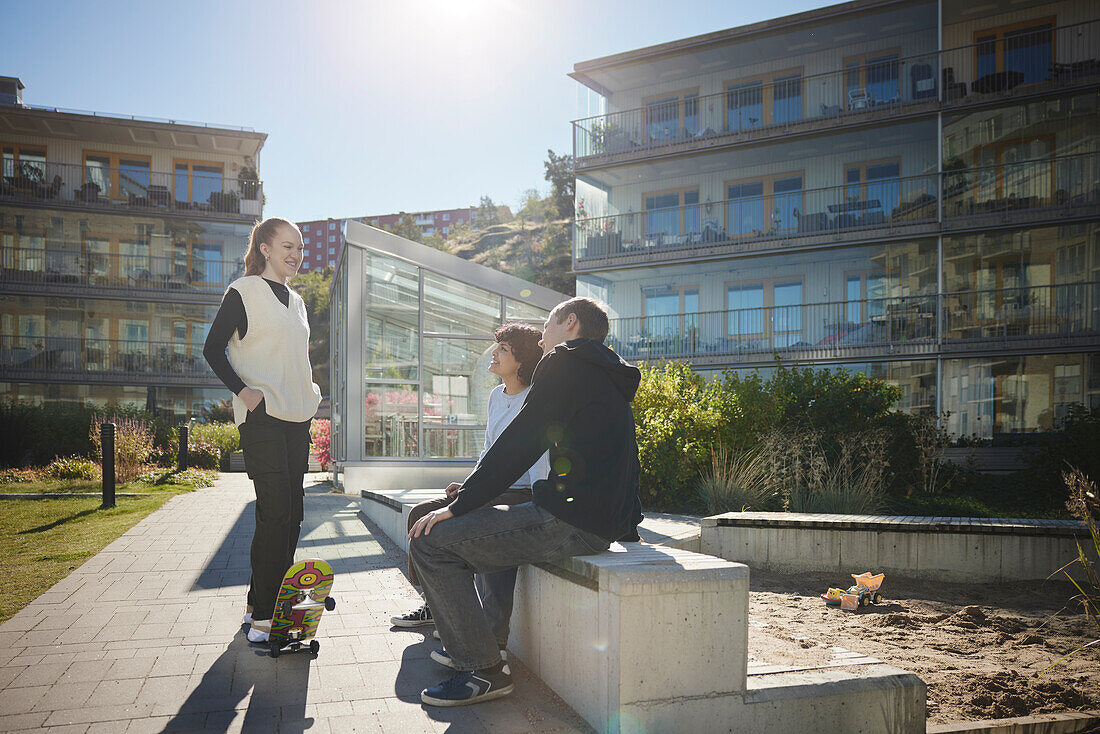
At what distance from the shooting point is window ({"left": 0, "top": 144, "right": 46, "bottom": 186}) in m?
27.7

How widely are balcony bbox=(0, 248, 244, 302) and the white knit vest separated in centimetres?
2542

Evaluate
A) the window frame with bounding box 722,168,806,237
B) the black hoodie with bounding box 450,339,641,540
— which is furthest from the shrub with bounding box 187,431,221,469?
the black hoodie with bounding box 450,339,641,540

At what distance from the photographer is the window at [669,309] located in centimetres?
2233

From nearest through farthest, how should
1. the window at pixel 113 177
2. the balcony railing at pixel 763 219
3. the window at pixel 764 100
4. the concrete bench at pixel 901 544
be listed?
the concrete bench at pixel 901 544
the balcony railing at pixel 763 219
the window at pixel 764 100
the window at pixel 113 177

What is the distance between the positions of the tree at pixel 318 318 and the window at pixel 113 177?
22.6 meters

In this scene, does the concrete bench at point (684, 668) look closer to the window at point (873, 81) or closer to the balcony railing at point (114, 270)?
the window at point (873, 81)

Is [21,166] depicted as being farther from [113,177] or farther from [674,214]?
[674,214]

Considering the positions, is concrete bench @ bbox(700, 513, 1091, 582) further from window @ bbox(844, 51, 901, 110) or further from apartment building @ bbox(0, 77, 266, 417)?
apartment building @ bbox(0, 77, 266, 417)

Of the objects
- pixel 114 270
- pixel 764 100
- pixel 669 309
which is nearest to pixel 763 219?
pixel 764 100

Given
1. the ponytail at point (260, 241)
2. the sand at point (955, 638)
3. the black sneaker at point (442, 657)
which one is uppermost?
the ponytail at point (260, 241)

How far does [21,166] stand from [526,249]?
34.0 meters

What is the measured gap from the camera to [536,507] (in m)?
2.87

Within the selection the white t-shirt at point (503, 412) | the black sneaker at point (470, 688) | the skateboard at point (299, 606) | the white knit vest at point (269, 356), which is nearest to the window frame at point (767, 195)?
the white t-shirt at point (503, 412)

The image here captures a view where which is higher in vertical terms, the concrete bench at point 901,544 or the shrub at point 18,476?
the concrete bench at point 901,544
